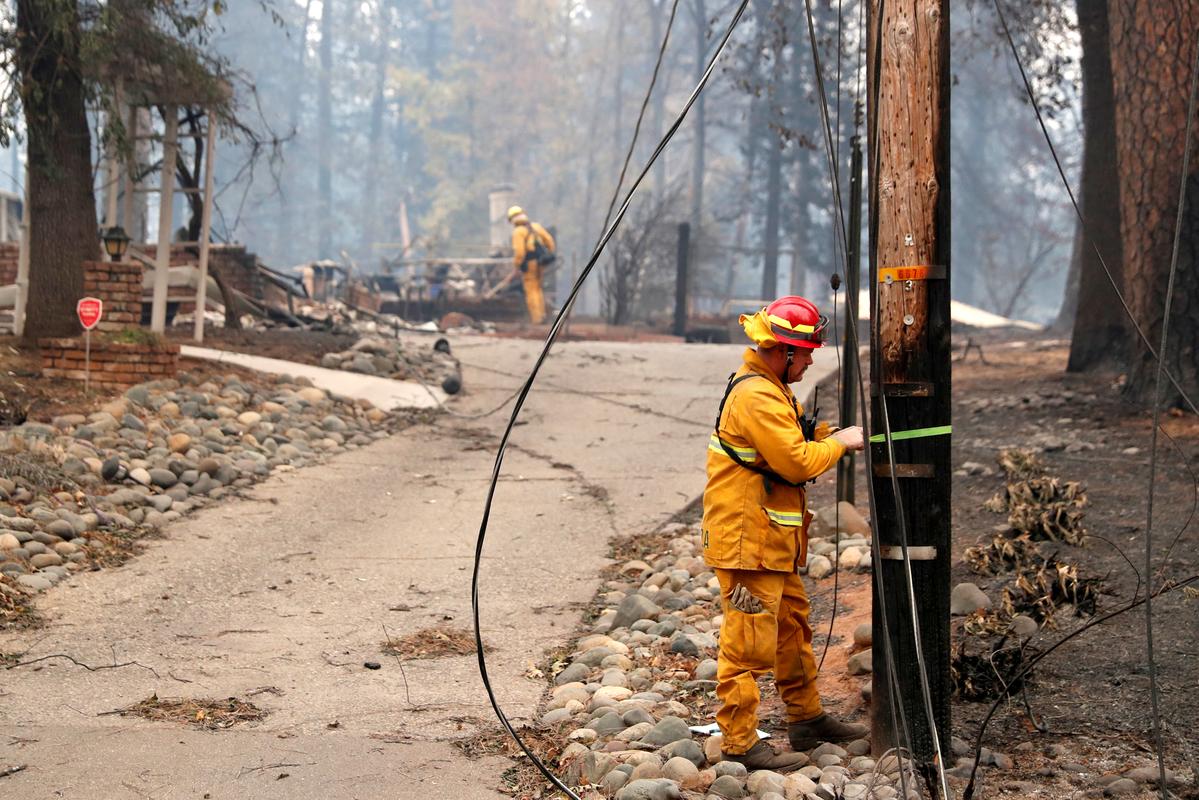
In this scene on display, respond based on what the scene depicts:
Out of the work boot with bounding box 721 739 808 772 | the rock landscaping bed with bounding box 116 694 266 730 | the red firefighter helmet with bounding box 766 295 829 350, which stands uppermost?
the red firefighter helmet with bounding box 766 295 829 350

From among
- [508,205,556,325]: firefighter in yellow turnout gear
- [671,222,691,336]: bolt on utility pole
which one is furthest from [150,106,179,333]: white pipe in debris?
[508,205,556,325]: firefighter in yellow turnout gear

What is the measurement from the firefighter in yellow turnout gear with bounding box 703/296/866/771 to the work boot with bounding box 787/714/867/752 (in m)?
0.12

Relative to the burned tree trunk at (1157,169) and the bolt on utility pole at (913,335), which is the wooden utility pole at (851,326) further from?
the burned tree trunk at (1157,169)

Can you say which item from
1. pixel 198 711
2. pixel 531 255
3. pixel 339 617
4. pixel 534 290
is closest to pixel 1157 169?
pixel 339 617

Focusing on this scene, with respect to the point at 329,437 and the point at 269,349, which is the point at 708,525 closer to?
the point at 329,437

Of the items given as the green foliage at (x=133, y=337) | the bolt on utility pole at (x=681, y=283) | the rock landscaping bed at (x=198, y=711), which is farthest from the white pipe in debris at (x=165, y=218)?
the bolt on utility pole at (x=681, y=283)

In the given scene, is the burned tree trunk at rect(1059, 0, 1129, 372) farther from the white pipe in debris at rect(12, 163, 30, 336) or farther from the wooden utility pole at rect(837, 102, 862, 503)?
the white pipe in debris at rect(12, 163, 30, 336)

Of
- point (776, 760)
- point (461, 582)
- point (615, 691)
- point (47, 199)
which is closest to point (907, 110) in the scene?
point (776, 760)

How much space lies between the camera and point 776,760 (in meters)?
4.59

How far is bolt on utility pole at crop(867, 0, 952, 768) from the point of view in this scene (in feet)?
14.0

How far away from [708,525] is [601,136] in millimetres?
54839

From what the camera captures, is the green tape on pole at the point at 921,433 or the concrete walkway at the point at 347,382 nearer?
the green tape on pole at the point at 921,433

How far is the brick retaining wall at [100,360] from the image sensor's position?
10961 mm

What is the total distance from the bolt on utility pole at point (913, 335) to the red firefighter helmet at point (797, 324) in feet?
0.85
